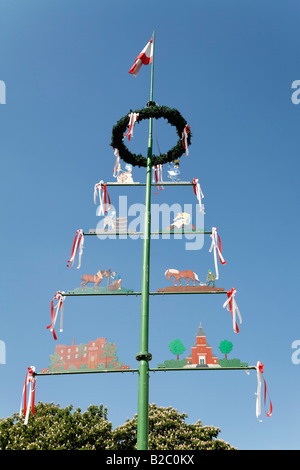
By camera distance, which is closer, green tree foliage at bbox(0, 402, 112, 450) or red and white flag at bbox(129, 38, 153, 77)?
red and white flag at bbox(129, 38, 153, 77)

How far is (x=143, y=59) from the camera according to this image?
10.2 m

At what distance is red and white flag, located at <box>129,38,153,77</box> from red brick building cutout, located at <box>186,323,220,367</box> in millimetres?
6791

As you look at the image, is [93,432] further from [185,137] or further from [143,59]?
[143,59]

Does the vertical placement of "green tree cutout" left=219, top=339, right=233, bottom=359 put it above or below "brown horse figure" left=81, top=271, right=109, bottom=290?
below

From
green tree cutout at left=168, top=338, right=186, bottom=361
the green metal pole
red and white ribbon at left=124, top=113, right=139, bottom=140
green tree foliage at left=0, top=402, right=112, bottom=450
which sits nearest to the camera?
the green metal pole

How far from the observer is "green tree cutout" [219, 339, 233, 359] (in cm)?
693

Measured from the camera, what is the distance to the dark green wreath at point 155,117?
28.7 feet

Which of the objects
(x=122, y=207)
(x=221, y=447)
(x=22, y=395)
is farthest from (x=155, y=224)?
(x=221, y=447)

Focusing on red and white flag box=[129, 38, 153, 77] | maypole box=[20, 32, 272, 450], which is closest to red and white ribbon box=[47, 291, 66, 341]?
maypole box=[20, 32, 272, 450]

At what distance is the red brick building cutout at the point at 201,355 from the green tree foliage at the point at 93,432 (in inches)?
583

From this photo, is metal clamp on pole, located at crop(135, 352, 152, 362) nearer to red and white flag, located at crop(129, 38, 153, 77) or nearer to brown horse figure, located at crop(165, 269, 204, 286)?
brown horse figure, located at crop(165, 269, 204, 286)

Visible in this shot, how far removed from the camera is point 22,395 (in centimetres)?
698

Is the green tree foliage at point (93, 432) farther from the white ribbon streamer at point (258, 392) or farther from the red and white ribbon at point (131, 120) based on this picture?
the red and white ribbon at point (131, 120)
